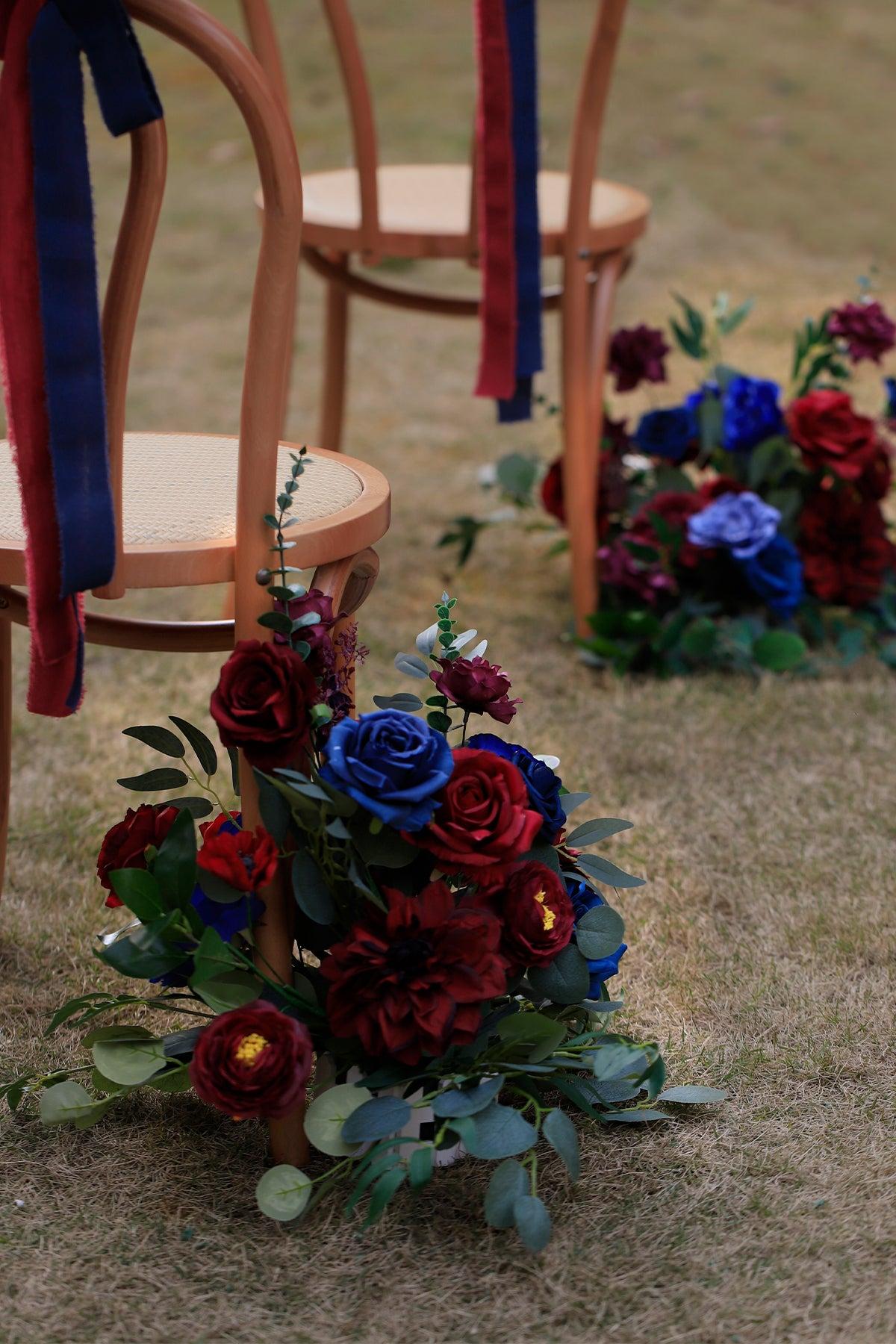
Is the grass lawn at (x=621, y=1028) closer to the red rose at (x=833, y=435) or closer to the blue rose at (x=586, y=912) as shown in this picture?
the blue rose at (x=586, y=912)

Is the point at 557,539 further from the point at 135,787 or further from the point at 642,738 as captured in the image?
the point at 135,787

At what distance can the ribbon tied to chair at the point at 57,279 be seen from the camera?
2.98ft

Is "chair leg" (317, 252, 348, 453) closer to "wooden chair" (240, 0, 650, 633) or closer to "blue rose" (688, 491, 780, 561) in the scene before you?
"wooden chair" (240, 0, 650, 633)

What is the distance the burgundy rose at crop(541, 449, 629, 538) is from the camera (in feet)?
7.23

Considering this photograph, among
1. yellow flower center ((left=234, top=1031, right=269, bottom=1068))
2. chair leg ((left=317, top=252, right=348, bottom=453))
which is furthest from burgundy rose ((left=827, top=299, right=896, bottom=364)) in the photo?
yellow flower center ((left=234, top=1031, right=269, bottom=1068))

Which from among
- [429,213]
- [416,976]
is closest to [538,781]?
[416,976]

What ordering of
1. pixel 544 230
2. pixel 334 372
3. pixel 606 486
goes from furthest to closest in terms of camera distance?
pixel 334 372 → pixel 606 486 → pixel 544 230

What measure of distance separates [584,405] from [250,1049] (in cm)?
136

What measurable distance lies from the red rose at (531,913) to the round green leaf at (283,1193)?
22 cm

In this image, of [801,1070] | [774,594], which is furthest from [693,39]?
[801,1070]

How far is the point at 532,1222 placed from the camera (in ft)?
3.25

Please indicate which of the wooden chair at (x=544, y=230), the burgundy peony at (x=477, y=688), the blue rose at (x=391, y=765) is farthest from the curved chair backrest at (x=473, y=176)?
the blue rose at (x=391, y=765)

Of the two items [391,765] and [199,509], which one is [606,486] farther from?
[391,765]

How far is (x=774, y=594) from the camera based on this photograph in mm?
2115
